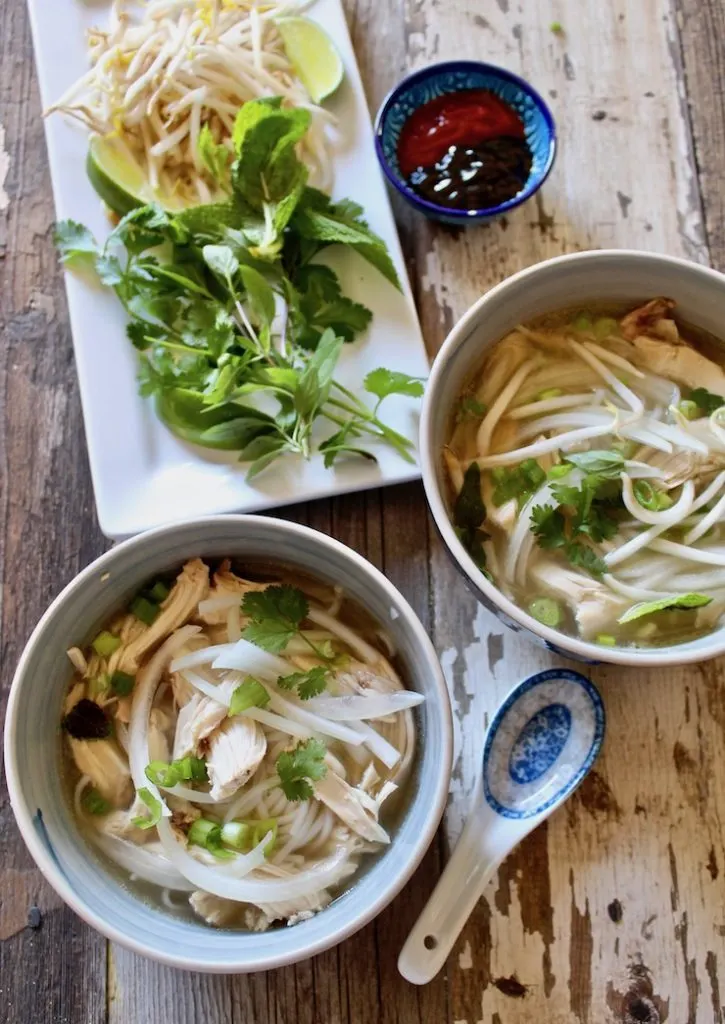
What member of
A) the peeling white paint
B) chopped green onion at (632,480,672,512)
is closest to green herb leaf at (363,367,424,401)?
chopped green onion at (632,480,672,512)

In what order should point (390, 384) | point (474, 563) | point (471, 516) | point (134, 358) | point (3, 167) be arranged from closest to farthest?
1. point (474, 563)
2. point (471, 516)
3. point (390, 384)
4. point (134, 358)
5. point (3, 167)

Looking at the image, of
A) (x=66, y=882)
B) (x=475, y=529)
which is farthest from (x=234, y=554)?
(x=66, y=882)

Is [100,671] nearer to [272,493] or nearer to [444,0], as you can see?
[272,493]

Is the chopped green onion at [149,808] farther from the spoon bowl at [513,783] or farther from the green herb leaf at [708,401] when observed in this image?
the green herb leaf at [708,401]

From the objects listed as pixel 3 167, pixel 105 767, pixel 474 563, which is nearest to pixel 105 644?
pixel 105 767

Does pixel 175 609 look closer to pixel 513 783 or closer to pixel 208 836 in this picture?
pixel 208 836

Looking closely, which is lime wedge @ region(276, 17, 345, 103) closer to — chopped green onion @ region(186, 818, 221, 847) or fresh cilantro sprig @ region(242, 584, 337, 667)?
fresh cilantro sprig @ region(242, 584, 337, 667)

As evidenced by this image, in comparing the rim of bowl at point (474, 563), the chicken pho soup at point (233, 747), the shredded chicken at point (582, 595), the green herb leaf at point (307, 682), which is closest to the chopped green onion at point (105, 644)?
the chicken pho soup at point (233, 747)
